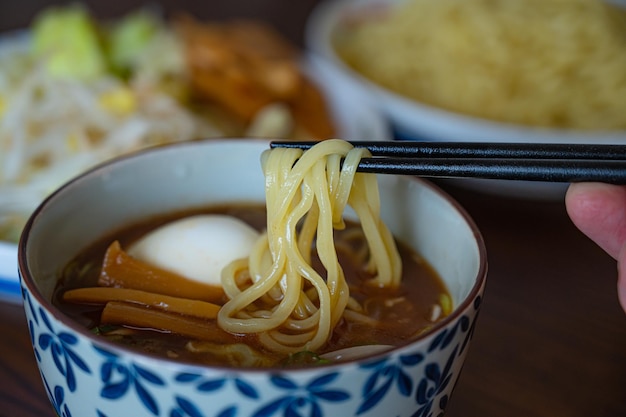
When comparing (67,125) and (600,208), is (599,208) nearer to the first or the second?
(600,208)

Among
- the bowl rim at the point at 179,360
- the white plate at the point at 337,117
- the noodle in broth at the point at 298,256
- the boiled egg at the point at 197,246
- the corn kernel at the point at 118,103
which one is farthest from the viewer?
the corn kernel at the point at 118,103

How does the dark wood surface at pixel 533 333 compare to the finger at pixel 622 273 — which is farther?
the dark wood surface at pixel 533 333

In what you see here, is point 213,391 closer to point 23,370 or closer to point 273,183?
point 273,183

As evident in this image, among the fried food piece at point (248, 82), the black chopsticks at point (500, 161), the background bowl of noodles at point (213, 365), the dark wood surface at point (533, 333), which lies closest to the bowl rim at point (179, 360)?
the background bowl of noodles at point (213, 365)

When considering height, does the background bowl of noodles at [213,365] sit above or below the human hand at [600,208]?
below

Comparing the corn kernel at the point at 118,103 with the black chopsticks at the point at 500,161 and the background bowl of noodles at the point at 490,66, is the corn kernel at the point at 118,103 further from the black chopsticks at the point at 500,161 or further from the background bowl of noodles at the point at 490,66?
the black chopsticks at the point at 500,161

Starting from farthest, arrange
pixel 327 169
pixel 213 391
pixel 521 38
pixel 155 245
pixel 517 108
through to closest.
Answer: pixel 521 38 < pixel 517 108 < pixel 155 245 < pixel 327 169 < pixel 213 391

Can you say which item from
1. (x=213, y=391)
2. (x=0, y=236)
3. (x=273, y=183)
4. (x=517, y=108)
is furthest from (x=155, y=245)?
(x=517, y=108)
